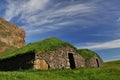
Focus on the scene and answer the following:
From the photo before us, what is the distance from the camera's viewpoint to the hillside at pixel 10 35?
7976cm

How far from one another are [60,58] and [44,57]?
3.84 meters

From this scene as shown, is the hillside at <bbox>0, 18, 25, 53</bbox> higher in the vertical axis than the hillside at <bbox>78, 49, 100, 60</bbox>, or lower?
higher

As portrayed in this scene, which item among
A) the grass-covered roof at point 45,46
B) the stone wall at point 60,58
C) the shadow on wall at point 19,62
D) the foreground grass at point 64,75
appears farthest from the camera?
the stone wall at point 60,58

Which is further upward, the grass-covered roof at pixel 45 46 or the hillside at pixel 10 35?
the hillside at pixel 10 35

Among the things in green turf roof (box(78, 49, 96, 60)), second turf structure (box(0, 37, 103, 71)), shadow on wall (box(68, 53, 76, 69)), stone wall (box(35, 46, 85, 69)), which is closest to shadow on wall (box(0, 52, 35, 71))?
second turf structure (box(0, 37, 103, 71))

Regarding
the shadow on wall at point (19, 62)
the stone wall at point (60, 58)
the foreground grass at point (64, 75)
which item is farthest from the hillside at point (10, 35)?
the foreground grass at point (64, 75)

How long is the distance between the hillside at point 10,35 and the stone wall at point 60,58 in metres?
35.3

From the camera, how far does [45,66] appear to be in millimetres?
40438

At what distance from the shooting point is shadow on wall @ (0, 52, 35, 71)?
39125mm

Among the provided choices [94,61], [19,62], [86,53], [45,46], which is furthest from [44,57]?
[94,61]

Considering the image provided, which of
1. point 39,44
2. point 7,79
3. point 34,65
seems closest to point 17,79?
point 7,79

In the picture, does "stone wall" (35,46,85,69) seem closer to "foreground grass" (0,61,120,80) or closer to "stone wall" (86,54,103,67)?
"stone wall" (86,54,103,67)

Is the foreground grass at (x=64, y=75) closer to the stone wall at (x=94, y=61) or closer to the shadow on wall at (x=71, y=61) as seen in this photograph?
the shadow on wall at (x=71, y=61)

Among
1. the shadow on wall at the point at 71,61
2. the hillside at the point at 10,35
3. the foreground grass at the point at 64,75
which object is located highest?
the hillside at the point at 10,35
